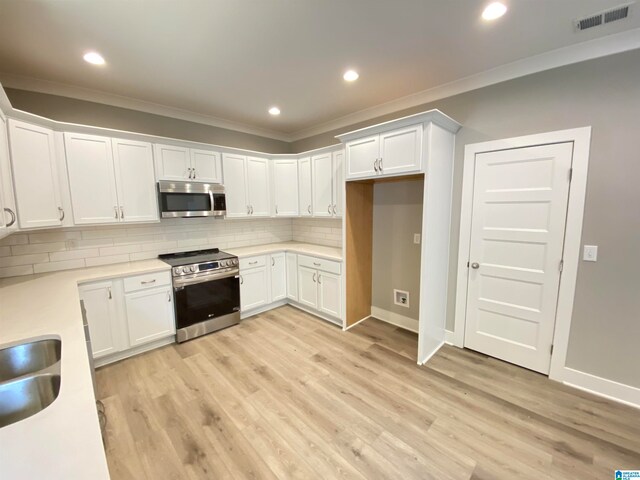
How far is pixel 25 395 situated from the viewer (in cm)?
119

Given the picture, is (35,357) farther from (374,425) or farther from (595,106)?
(595,106)

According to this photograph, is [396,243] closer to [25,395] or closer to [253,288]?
[253,288]

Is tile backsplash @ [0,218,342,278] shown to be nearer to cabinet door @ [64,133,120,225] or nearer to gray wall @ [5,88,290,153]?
cabinet door @ [64,133,120,225]

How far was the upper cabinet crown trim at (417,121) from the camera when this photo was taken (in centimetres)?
239

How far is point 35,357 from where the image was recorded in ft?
4.64

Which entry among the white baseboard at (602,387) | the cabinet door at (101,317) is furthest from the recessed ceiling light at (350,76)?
the white baseboard at (602,387)

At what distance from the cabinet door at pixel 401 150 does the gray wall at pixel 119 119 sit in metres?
2.40

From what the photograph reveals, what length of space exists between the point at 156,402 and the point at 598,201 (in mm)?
3945

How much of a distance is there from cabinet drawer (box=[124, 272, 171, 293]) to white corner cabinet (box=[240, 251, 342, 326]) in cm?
92

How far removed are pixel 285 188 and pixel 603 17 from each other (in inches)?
137

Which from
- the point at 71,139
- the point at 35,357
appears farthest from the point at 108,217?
the point at 35,357

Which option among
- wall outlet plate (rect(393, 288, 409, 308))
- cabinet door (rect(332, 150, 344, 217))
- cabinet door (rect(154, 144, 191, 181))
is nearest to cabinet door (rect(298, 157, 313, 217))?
cabinet door (rect(332, 150, 344, 217))

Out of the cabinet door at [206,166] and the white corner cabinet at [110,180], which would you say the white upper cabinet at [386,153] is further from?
the white corner cabinet at [110,180]

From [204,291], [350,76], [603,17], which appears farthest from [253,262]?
[603,17]
